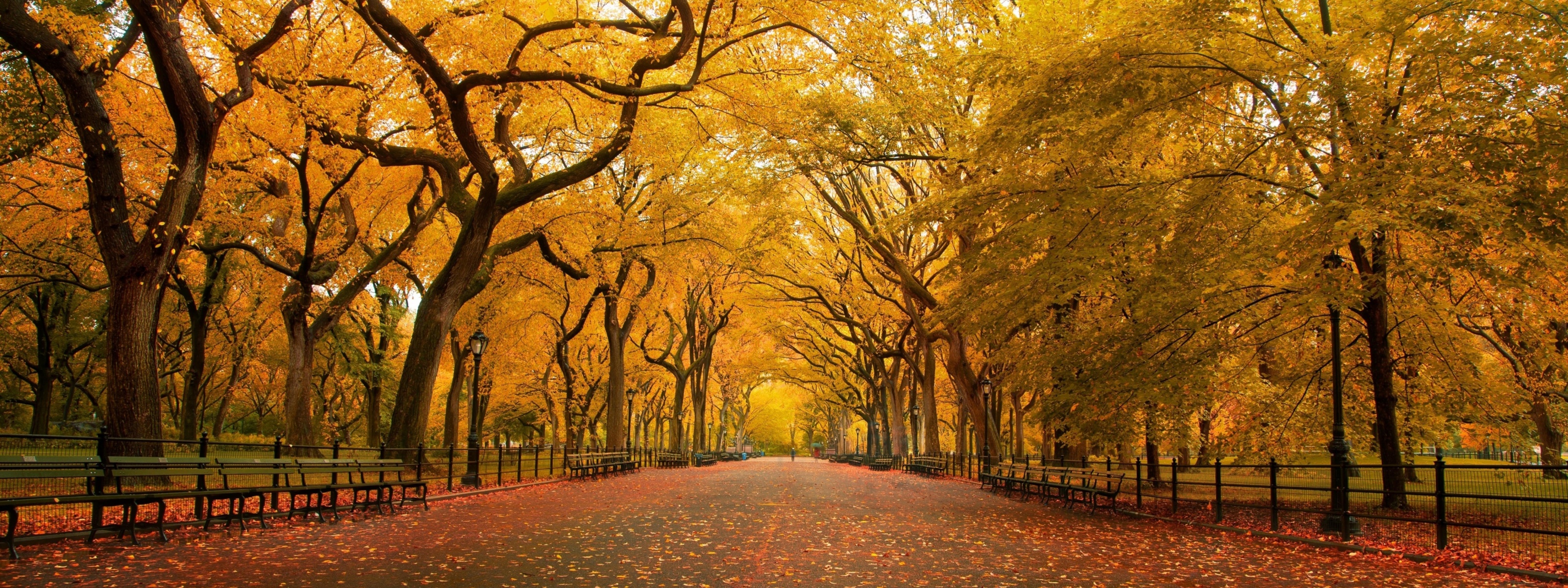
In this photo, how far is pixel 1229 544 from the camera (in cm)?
1089

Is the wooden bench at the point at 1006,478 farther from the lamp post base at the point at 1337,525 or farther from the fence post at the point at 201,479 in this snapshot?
the fence post at the point at 201,479

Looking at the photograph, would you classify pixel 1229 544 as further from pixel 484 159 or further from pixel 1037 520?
pixel 484 159

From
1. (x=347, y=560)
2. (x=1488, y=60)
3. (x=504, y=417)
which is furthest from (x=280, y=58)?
(x=504, y=417)

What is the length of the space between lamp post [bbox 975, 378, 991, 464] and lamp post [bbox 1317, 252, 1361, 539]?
13.2m

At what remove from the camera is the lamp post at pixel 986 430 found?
2581 centimetres

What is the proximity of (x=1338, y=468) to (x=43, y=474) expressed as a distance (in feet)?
44.0

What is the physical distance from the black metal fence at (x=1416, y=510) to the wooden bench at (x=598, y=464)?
38.7ft

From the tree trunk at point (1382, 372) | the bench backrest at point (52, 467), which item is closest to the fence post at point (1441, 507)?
the tree trunk at point (1382, 372)

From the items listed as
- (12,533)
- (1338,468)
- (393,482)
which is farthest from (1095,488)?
(12,533)

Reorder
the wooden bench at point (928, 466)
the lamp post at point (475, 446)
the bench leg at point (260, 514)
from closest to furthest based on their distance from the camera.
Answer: the bench leg at point (260, 514)
the lamp post at point (475, 446)
the wooden bench at point (928, 466)

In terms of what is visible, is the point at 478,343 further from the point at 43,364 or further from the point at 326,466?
the point at 43,364

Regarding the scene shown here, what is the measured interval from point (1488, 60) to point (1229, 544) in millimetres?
6132

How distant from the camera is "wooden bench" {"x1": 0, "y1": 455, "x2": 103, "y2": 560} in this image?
22.8ft

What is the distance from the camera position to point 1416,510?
1370cm
